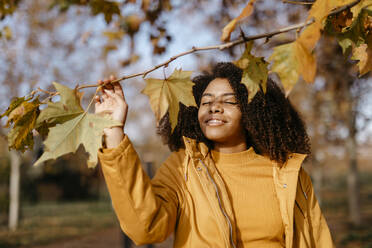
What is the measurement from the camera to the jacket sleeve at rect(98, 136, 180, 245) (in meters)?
1.31

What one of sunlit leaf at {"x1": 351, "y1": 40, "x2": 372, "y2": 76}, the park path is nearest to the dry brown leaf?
sunlit leaf at {"x1": 351, "y1": 40, "x2": 372, "y2": 76}

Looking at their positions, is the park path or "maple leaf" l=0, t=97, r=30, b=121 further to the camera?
the park path

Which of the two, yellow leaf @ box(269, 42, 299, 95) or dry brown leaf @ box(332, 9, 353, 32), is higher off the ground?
dry brown leaf @ box(332, 9, 353, 32)

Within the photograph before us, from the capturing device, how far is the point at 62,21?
799 cm

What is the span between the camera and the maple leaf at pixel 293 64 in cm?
96

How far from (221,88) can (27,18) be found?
700 cm

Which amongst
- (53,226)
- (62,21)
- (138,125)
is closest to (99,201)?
(138,125)

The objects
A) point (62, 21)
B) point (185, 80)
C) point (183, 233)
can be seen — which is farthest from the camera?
point (62, 21)

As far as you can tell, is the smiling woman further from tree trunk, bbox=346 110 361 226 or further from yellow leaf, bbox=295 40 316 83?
tree trunk, bbox=346 110 361 226

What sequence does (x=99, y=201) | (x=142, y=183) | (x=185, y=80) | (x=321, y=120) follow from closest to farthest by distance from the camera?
(x=185, y=80), (x=142, y=183), (x=321, y=120), (x=99, y=201)

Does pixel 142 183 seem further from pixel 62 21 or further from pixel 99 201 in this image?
pixel 99 201

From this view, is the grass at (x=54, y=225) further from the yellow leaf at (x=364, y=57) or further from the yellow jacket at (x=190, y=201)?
the yellow leaf at (x=364, y=57)

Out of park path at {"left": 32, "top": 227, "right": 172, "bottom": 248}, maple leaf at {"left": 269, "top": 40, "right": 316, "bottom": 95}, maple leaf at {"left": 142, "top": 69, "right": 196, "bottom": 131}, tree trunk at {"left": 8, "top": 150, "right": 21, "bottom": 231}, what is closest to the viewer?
maple leaf at {"left": 269, "top": 40, "right": 316, "bottom": 95}

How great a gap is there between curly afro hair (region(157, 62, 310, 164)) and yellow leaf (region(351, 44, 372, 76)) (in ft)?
2.50
